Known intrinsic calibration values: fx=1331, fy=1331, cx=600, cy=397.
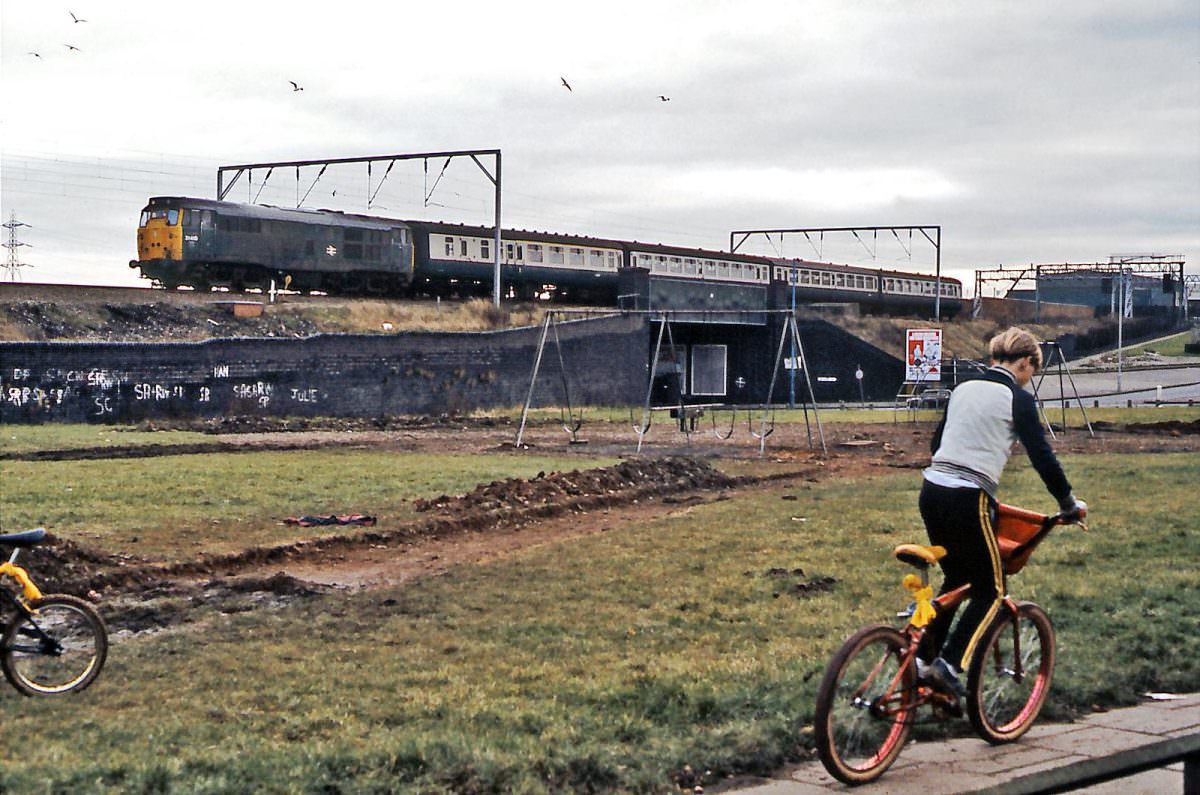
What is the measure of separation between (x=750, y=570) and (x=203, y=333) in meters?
30.4

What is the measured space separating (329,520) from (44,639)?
8.20 metres

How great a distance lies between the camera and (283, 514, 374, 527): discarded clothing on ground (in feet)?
50.4

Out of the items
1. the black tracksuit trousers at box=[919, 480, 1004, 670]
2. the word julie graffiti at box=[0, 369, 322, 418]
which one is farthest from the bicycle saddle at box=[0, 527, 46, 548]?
the word julie graffiti at box=[0, 369, 322, 418]

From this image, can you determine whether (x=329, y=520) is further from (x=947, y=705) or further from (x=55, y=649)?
(x=947, y=705)

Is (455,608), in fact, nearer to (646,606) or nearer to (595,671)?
(646,606)

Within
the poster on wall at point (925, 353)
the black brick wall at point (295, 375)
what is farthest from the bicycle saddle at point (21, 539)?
the poster on wall at point (925, 353)

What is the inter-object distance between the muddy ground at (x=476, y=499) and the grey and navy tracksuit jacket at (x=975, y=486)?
4.59 metres

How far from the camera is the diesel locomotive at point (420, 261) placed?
142 ft

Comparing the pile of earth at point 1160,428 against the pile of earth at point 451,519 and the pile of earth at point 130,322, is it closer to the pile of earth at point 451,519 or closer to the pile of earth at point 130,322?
the pile of earth at point 451,519

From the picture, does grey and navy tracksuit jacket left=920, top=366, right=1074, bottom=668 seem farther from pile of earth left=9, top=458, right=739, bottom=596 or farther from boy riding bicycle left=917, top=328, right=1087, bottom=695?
pile of earth left=9, top=458, right=739, bottom=596

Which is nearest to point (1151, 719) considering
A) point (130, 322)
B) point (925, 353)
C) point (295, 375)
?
point (925, 353)

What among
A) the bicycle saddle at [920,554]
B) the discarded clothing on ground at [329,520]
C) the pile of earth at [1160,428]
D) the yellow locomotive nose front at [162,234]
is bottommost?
the discarded clothing on ground at [329,520]

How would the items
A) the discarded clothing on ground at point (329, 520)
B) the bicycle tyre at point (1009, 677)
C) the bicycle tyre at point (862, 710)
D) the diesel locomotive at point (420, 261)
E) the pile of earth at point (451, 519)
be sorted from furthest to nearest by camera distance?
the diesel locomotive at point (420, 261)
the discarded clothing on ground at point (329, 520)
the pile of earth at point (451, 519)
the bicycle tyre at point (1009, 677)
the bicycle tyre at point (862, 710)

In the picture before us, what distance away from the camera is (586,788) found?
5547 millimetres
